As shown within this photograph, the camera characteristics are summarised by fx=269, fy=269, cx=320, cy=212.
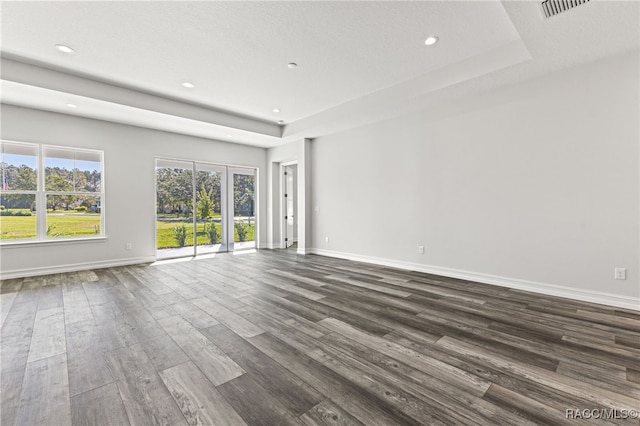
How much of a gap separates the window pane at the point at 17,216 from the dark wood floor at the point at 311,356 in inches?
65.6

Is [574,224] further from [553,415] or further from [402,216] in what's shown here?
[553,415]

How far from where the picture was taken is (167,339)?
7.78 ft

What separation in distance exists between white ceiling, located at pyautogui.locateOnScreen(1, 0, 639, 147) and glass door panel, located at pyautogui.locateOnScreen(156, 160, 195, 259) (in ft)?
4.77

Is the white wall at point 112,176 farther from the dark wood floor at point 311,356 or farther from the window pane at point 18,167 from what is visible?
the dark wood floor at point 311,356

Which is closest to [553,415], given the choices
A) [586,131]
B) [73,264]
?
[586,131]

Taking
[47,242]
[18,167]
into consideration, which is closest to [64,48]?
[18,167]

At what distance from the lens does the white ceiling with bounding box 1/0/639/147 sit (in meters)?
2.62

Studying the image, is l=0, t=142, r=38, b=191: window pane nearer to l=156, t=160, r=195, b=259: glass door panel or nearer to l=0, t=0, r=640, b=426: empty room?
l=0, t=0, r=640, b=426: empty room

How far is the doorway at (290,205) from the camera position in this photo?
8023 mm

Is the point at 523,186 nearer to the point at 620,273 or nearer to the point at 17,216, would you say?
the point at 620,273

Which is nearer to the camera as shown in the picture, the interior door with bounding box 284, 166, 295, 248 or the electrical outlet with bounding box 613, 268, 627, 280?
the electrical outlet with bounding box 613, 268, 627, 280

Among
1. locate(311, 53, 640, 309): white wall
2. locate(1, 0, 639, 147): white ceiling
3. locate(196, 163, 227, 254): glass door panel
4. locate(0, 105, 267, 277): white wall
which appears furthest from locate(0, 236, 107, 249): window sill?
locate(311, 53, 640, 309): white wall

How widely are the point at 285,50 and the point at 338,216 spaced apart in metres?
3.71

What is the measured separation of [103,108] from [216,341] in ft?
14.9
